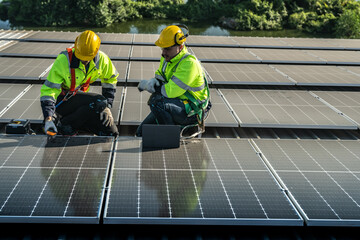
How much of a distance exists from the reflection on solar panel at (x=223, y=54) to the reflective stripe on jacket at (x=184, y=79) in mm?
5889

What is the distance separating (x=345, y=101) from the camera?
8.88 metres

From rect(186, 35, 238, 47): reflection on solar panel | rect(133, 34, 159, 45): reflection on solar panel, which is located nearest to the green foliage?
rect(186, 35, 238, 47): reflection on solar panel

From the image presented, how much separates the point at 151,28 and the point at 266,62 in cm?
3992

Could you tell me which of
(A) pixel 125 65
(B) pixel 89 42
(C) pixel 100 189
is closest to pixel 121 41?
(A) pixel 125 65

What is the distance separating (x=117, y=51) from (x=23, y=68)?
12.7 ft

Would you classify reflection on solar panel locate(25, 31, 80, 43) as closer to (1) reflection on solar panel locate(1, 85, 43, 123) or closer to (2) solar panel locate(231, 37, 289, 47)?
(1) reflection on solar panel locate(1, 85, 43, 123)

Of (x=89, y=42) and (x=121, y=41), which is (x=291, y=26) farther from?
(x=89, y=42)

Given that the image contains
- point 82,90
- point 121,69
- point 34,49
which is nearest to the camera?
point 82,90

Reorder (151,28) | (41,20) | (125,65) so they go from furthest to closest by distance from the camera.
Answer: (151,28)
(41,20)
(125,65)

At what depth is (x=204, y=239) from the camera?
14.2 feet

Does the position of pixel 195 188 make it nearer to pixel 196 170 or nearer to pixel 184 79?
pixel 196 170

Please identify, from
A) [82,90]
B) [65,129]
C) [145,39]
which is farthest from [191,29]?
[65,129]

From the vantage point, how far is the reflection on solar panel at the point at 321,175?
4.34 meters

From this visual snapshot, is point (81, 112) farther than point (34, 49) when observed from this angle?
No
